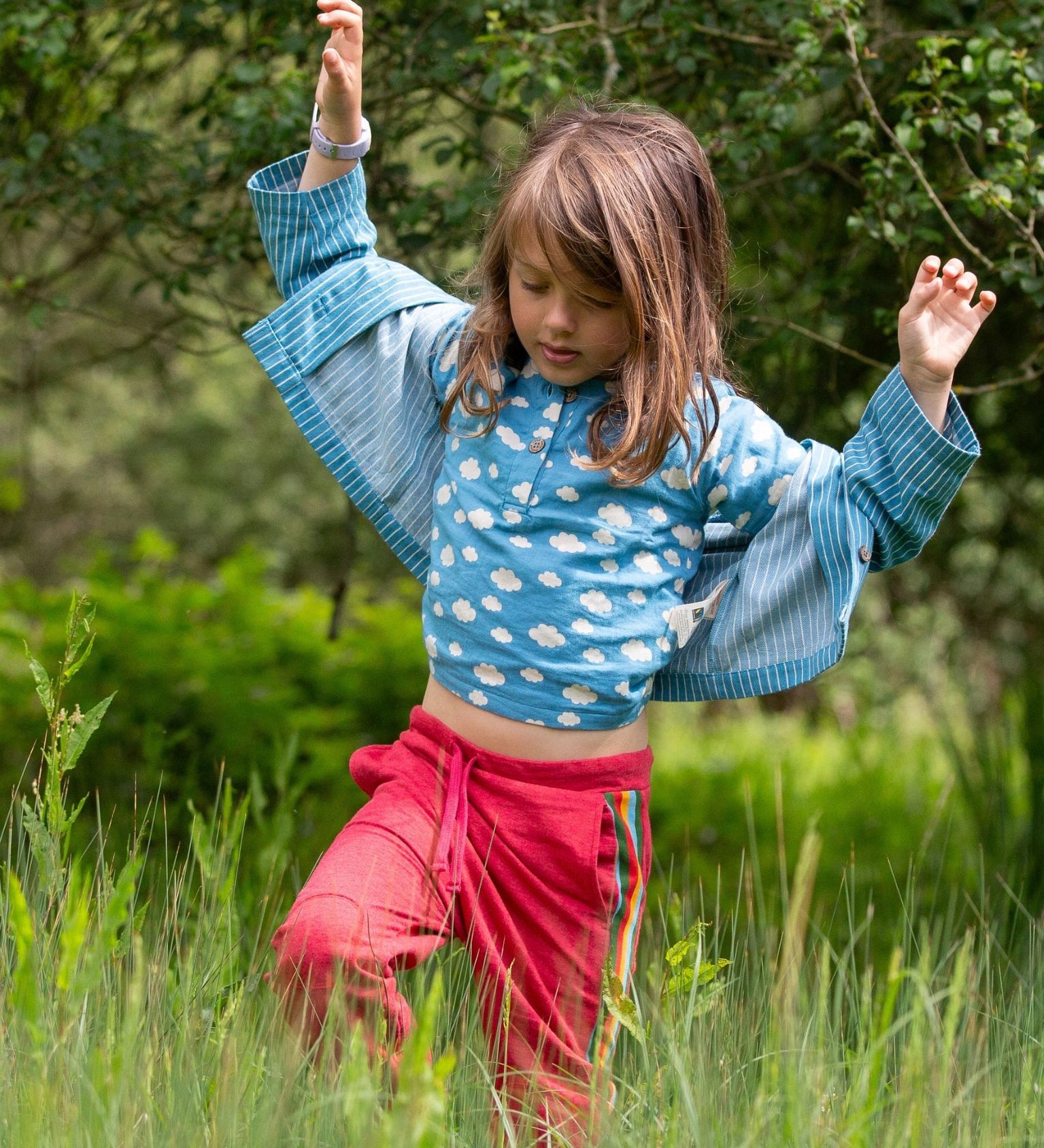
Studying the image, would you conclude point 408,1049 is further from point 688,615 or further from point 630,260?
point 630,260

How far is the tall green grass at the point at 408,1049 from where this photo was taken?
1417 mm

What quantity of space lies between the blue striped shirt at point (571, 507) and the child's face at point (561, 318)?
85mm

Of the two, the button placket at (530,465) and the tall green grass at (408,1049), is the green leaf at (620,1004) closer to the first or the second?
the tall green grass at (408,1049)

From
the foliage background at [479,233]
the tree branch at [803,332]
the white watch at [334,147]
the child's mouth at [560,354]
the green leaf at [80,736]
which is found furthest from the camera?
the tree branch at [803,332]

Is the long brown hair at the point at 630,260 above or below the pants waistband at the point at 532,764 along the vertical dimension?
above

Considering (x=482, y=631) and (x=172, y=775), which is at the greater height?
(x=482, y=631)

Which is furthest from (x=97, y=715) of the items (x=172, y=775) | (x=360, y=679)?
(x=360, y=679)

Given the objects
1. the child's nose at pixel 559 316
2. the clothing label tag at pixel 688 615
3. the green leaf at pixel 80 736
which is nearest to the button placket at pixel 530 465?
the child's nose at pixel 559 316

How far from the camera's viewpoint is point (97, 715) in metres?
1.75

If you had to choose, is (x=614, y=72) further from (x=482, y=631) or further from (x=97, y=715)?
(x=97, y=715)

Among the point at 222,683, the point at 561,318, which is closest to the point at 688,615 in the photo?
Answer: the point at 561,318

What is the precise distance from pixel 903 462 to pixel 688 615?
39 cm

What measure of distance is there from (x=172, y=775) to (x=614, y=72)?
6.94ft

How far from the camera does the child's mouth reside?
1992 millimetres
